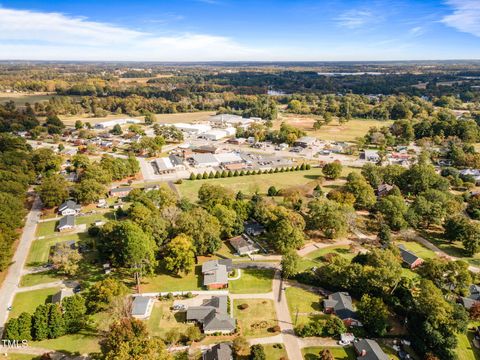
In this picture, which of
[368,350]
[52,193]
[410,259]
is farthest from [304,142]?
[368,350]

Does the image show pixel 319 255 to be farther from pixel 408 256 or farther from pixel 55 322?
pixel 55 322

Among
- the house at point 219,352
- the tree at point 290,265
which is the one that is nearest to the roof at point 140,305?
the house at point 219,352

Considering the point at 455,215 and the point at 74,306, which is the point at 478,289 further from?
the point at 74,306

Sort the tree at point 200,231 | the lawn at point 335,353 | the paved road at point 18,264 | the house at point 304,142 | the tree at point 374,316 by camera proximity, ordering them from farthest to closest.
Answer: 1. the house at point 304,142
2. the tree at point 200,231
3. the paved road at point 18,264
4. the tree at point 374,316
5. the lawn at point 335,353

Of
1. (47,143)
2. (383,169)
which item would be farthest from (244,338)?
(47,143)

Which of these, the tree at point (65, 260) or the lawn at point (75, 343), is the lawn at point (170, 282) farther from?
the tree at point (65, 260)

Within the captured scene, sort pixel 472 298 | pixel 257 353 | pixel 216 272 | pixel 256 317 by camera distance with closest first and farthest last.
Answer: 1. pixel 257 353
2. pixel 256 317
3. pixel 472 298
4. pixel 216 272
